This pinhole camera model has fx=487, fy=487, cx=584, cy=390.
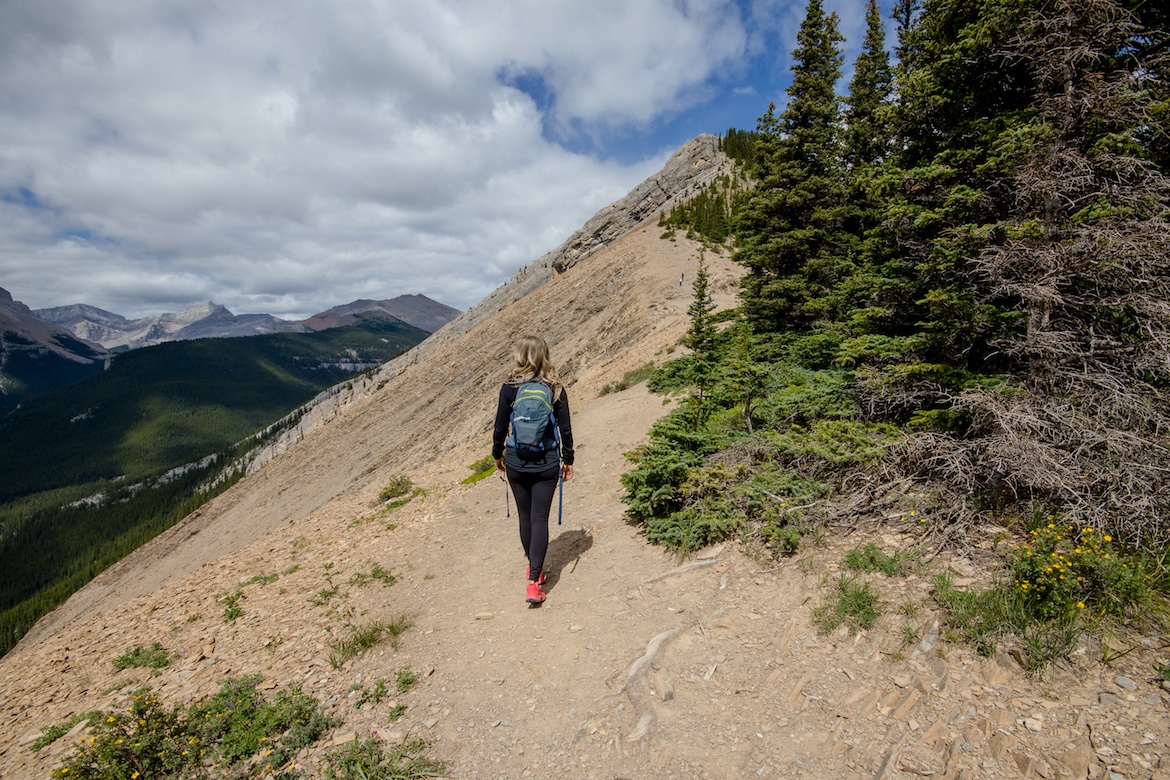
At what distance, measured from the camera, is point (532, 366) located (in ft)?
20.1

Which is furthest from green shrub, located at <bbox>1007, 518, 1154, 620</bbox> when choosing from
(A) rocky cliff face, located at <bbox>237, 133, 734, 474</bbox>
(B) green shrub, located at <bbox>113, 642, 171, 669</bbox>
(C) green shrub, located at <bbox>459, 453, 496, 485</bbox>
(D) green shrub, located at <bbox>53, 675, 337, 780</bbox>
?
(A) rocky cliff face, located at <bbox>237, 133, 734, 474</bbox>

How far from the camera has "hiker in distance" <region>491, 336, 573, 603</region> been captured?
5.82 m

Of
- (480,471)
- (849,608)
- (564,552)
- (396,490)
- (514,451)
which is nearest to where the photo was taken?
(849,608)

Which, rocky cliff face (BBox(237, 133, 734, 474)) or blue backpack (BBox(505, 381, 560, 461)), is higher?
rocky cliff face (BBox(237, 133, 734, 474))

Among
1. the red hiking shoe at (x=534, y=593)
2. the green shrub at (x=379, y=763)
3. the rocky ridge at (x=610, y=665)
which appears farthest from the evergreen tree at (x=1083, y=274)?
the green shrub at (x=379, y=763)

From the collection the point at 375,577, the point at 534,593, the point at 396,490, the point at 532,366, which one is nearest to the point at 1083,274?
the point at 532,366

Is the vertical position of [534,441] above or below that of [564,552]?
above

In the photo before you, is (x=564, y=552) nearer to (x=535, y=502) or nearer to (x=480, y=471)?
(x=535, y=502)

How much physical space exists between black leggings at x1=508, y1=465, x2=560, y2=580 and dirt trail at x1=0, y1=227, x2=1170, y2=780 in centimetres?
78

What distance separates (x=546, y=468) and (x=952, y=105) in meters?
7.44

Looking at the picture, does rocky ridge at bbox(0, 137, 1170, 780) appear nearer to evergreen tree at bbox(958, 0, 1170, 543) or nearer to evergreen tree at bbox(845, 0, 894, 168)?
evergreen tree at bbox(958, 0, 1170, 543)

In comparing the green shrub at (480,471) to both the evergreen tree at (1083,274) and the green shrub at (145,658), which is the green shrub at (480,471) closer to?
the green shrub at (145,658)

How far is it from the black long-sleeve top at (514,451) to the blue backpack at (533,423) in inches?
2.6

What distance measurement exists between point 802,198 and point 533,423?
13.5 m
